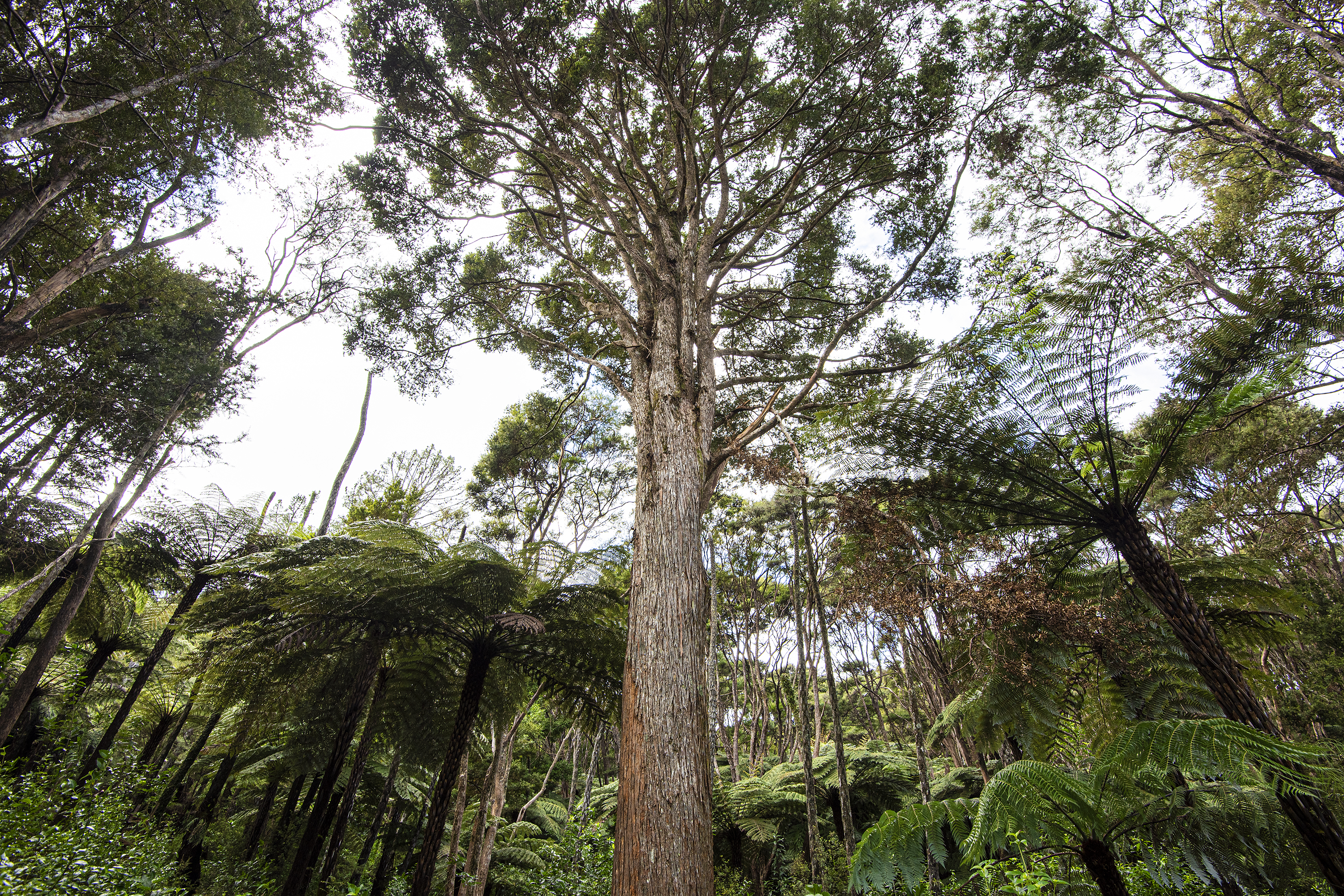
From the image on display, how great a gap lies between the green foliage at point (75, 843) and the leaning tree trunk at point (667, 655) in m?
4.15

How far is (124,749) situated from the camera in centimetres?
1230

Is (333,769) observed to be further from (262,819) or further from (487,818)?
(262,819)

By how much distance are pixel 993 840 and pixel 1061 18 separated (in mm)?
8136

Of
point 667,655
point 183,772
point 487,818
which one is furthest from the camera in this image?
point 183,772

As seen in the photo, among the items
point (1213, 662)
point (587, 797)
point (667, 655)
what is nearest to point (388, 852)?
point (587, 797)

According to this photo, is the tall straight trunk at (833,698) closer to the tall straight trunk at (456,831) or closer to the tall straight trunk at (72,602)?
the tall straight trunk at (456,831)

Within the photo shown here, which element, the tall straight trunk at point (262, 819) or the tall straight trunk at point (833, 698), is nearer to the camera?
the tall straight trunk at point (833, 698)

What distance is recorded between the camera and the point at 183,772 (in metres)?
10.2

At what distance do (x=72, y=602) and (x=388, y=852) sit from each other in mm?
6472

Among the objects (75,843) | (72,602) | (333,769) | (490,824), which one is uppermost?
(72,602)

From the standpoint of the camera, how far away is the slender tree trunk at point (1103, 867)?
1.96 metres

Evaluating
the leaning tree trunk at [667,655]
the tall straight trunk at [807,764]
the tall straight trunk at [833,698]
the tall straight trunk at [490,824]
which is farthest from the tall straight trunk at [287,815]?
the leaning tree trunk at [667,655]

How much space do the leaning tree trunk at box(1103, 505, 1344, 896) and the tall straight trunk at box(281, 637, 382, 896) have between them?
606cm

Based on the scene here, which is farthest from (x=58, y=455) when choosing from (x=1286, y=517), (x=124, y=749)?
(x=1286, y=517)
